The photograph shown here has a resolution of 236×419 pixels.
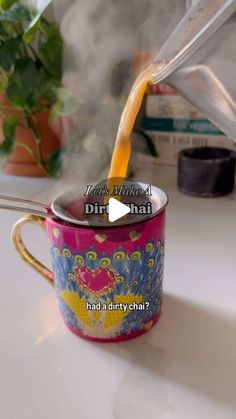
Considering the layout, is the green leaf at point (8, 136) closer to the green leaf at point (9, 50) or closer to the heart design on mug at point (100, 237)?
the green leaf at point (9, 50)

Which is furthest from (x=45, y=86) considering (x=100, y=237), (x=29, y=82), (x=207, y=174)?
(x=100, y=237)

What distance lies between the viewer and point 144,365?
1.03 feet

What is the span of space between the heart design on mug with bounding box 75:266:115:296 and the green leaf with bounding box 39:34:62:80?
1.18 feet

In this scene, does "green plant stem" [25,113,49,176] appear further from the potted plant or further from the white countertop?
the white countertop

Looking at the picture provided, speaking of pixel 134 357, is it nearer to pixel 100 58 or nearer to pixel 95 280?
pixel 95 280

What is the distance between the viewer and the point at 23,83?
1.93 feet

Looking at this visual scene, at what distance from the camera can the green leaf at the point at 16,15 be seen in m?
0.56

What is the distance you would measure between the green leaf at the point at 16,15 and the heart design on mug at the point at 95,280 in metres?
0.39

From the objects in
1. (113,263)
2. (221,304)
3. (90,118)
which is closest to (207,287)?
(221,304)

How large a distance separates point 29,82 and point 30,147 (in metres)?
0.10

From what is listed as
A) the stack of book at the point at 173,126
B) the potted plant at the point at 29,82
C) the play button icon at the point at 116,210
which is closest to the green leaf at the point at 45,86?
the potted plant at the point at 29,82

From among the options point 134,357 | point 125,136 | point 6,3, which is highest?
point 6,3

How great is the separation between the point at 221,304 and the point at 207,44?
0.69ft

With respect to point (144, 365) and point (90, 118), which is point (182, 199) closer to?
point (90, 118)
